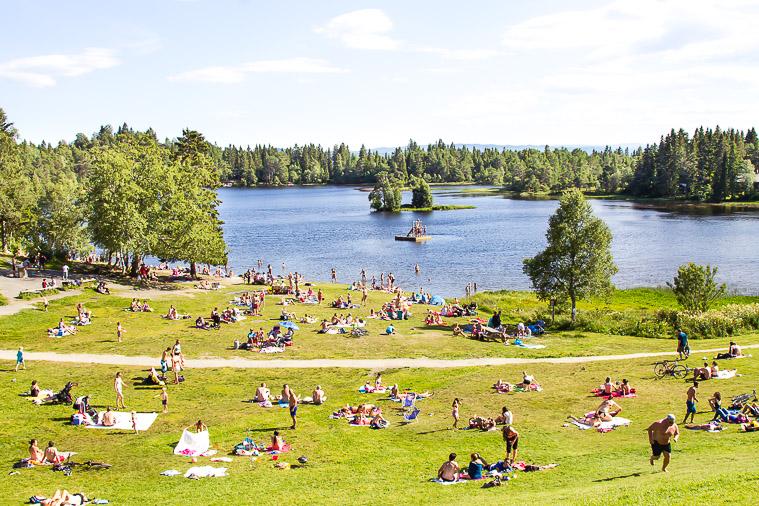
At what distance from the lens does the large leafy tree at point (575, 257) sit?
48656 millimetres

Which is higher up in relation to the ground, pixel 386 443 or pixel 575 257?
pixel 575 257

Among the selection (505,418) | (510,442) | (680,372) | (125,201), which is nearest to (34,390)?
(505,418)

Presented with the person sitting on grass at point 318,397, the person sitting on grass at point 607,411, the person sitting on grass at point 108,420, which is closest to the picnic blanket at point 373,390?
the person sitting on grass at point 318,397

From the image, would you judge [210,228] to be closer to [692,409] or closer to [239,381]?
[239,381]

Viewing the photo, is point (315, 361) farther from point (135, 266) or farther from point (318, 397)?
point (135, 266)

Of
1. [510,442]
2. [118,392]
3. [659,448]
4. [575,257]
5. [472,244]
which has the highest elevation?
[575,257]

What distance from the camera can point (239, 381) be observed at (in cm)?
3195

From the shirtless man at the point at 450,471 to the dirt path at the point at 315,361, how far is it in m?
15.0

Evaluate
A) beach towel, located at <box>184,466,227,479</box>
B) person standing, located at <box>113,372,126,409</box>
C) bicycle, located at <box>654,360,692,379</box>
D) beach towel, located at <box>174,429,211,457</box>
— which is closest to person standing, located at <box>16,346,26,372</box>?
person standing, located at <box>113,372,126,409</box>

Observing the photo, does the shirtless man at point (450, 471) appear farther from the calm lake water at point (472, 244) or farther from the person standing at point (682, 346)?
the calm lake water at point (472, 244)

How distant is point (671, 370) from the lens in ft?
97.9

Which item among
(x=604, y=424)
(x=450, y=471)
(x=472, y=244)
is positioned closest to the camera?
(x=450, y=471)

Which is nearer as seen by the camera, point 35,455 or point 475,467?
point 475,467

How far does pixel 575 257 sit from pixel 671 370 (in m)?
20.1
